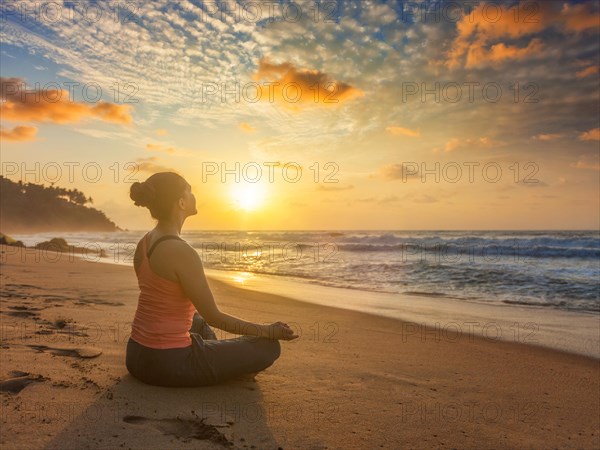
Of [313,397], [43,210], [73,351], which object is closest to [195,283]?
[313,397]

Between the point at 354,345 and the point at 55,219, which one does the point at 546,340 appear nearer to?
the point at 354,345

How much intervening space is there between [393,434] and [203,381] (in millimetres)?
1475

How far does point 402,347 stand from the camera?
17.1 feet

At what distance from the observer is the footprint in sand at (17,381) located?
115 inches

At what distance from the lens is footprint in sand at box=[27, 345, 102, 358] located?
12.8 ft

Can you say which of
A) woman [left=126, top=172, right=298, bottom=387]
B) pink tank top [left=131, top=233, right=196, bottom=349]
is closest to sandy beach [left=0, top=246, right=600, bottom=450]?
woman [left=126, top=172, right=298, bottom=387]

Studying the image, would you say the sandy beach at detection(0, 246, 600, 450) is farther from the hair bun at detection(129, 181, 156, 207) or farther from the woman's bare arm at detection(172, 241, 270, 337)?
the hair bun at detection(129, 181, 156, 207)

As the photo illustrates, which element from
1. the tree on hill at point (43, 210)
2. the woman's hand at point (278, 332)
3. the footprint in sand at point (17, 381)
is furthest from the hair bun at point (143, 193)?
the tree on hill at point (43, 210)

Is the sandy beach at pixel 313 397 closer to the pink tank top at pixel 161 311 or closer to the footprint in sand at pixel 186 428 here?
the footprint in sand at pixel 186 428

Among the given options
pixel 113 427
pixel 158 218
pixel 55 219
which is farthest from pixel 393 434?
pixel 55 219

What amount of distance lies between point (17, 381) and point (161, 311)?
1.17 meters

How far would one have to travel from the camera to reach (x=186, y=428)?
258 centimetres

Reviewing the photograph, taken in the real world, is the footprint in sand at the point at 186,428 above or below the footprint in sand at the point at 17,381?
below

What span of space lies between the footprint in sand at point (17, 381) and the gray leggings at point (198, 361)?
68 centimetres
